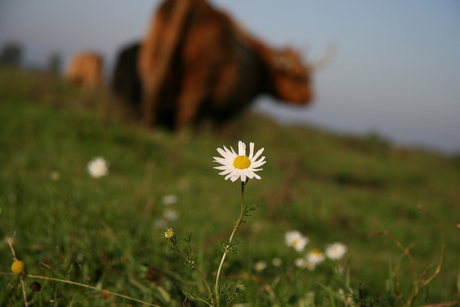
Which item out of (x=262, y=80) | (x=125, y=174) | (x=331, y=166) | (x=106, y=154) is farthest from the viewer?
(x=262, y=80)

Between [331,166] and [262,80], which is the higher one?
[262,80]

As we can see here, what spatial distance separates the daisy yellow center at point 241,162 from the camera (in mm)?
624

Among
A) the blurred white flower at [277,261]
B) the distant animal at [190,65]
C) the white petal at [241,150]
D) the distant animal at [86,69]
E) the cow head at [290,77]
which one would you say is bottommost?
the blurred white flower at [277,261]

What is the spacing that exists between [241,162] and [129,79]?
769cm

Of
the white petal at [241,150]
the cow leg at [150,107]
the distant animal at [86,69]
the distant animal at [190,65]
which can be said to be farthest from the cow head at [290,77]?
the distant animal at [86,69]

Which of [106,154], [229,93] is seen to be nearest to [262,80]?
[229,93]

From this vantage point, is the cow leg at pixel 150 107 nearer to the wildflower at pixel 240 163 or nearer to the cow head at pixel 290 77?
the cow head at pixel 290 77

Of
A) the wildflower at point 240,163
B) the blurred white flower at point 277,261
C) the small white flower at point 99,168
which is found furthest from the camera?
the blurred white flower at point 277,261

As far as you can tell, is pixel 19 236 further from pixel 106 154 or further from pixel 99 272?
pixel 106 154

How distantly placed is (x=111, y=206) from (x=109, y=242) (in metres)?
0.41

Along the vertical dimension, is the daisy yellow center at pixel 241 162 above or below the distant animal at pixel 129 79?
below

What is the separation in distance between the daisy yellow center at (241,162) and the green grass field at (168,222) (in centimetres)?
18

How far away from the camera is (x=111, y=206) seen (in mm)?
1669

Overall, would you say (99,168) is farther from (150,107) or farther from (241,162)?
(150,107)
